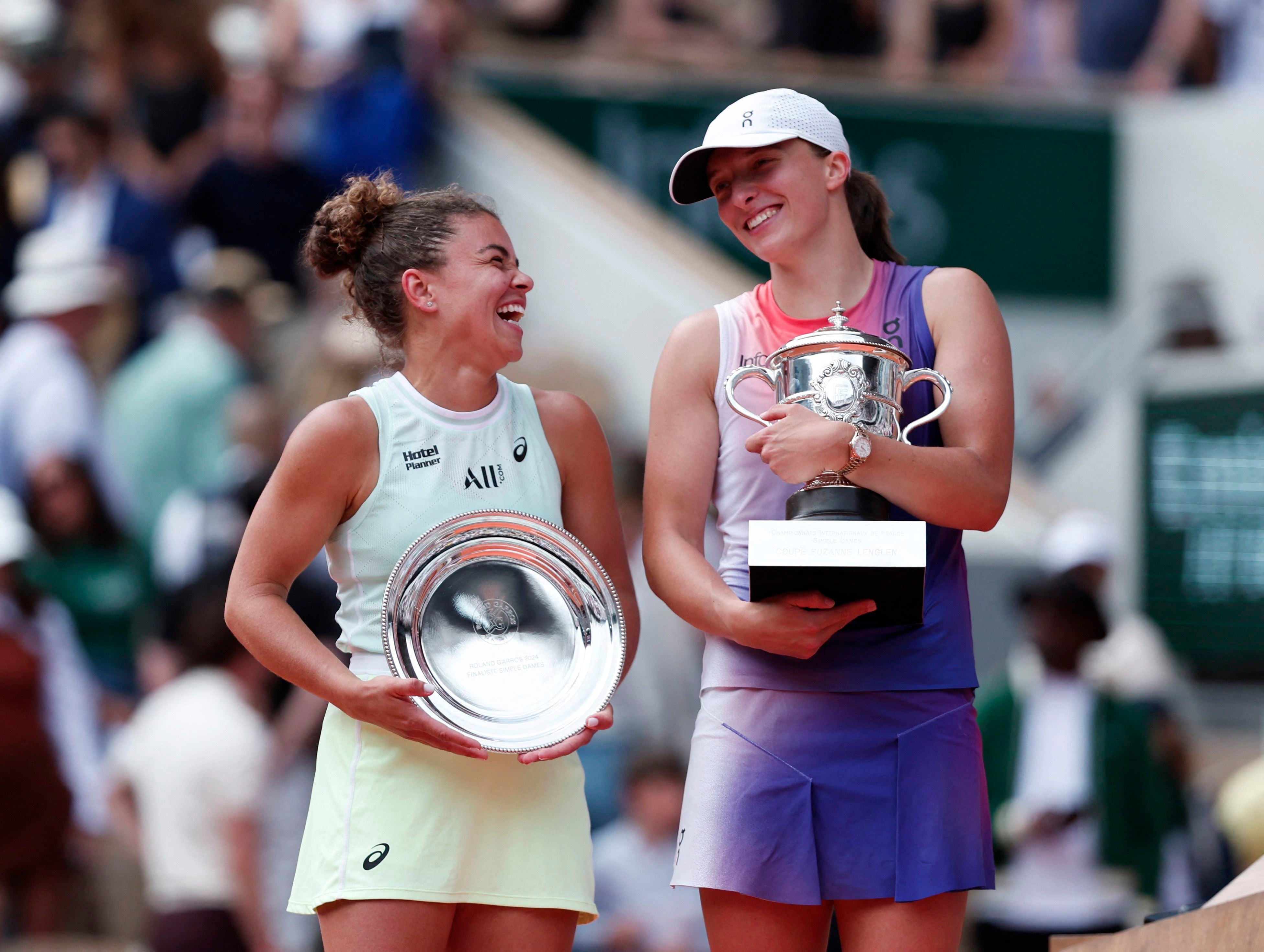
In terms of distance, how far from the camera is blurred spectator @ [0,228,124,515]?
6.60 m

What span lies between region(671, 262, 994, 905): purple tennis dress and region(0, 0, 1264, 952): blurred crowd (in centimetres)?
69

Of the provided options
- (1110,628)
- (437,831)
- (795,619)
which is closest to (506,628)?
(437,831)

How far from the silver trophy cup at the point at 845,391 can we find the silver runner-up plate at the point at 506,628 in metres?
0.33

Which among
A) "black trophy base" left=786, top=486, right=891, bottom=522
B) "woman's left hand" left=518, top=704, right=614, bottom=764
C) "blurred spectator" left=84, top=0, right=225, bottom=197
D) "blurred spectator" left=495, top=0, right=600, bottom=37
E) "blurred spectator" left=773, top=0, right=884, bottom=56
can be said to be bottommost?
"woman's left hand" left=518, top=704, right=614, bottom=764

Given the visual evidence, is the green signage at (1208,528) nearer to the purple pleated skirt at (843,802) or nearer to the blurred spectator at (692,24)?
the blurred spectator at (692,24)

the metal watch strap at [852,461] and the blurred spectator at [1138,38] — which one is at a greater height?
the blurred spectator at [1138,38]

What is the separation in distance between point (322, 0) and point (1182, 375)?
15.1 feet

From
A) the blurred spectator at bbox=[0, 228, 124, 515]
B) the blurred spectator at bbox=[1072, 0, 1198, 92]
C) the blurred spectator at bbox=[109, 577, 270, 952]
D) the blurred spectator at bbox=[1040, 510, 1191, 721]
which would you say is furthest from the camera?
the blurred spectator at bbox=[1072, 0, 1198, 92]

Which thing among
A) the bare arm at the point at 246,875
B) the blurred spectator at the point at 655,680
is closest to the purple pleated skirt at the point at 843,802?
the bare arm at the point at 246,875

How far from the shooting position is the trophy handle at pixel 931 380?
7.56ft

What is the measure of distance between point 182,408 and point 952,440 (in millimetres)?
5045

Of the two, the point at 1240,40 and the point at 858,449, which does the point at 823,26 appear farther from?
the point at 858,449

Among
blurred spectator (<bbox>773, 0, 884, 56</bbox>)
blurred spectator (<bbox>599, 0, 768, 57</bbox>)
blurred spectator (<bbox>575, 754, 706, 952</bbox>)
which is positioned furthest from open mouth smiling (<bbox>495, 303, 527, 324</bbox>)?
blurred spectator (<bbox>773, 0, 884, 56</bbox>)

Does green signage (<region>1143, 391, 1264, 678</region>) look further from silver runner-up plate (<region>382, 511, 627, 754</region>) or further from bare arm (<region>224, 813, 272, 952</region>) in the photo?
silver runner-up plate (<region>382, 511, 627, 754</region>)
